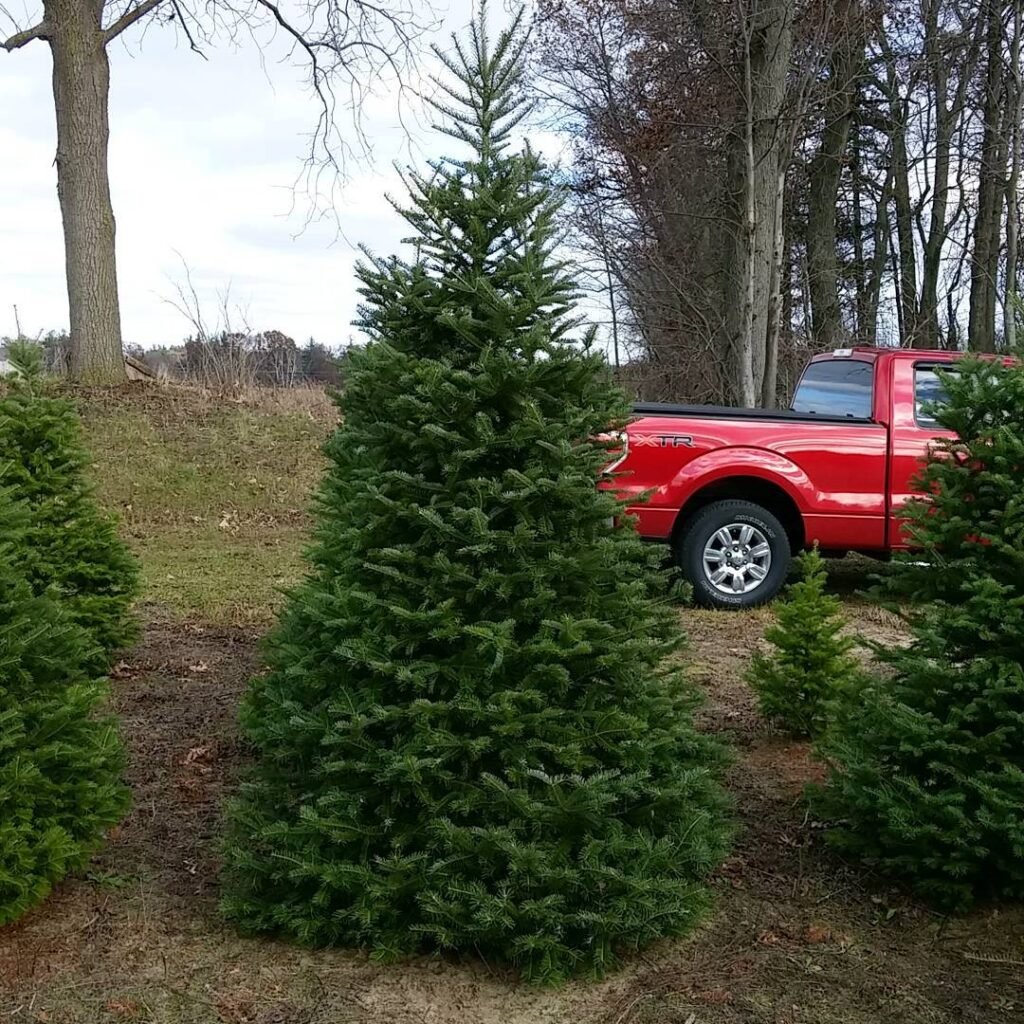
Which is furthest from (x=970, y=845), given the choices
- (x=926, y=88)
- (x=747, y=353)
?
(x=926, y=88)

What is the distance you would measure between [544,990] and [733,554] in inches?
221

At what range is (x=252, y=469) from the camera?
1447 cm

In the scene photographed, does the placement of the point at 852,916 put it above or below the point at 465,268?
below

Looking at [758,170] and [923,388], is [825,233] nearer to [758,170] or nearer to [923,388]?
[758,170]

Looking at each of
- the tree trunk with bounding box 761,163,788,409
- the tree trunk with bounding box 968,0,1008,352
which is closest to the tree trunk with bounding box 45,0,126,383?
the tree trunk with bounding box 761,163,788,409

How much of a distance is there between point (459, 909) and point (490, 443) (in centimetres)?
130

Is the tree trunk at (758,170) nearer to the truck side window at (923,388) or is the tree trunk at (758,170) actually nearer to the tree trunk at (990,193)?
the truck side window at (923,388)

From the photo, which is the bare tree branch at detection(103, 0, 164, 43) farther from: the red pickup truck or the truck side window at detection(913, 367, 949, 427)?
the truck side window at detection(913, 367, 949, 427)

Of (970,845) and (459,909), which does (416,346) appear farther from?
(970,845)

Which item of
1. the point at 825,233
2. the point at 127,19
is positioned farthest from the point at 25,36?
the point at 825,233

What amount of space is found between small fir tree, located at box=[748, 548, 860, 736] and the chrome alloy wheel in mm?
3053

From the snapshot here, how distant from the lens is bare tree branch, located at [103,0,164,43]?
15.2 metres

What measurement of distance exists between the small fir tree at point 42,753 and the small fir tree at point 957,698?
2.48 m

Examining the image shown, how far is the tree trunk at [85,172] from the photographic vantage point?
1495 centimetres
